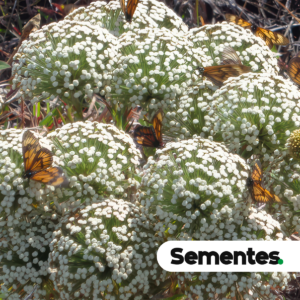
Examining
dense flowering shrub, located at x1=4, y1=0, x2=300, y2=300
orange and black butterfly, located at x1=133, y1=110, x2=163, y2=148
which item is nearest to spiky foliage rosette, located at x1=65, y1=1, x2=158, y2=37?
dense flowering shrub, located at x1=4, y1=0, x2=300, y2=300

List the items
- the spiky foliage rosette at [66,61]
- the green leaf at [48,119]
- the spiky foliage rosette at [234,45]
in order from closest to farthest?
the spiky foliage rosette at [66,61], the spiky foliage rosette at [234,45], the green leaf at [48,119]

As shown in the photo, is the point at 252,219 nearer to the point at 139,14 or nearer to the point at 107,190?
the point at 107,190

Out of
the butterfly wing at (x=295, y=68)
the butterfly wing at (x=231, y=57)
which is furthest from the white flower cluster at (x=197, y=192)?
the butterfly wing at (x=295, y=68)

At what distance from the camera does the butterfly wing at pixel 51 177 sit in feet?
7.59

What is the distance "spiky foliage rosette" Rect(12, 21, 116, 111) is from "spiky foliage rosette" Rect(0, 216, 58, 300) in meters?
1.06

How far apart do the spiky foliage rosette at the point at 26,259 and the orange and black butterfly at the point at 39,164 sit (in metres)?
0.51

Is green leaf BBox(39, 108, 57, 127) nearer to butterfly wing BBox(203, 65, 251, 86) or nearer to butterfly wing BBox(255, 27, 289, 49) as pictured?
butterfly wing BBox(203, 65, 251, 86)

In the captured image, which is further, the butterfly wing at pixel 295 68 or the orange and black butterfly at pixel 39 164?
the butterfly wing at pixel 295 68

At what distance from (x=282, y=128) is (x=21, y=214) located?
6.43 feet

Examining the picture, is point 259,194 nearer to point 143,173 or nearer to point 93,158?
point 143,173

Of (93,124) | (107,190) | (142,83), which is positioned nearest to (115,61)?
(142,83)

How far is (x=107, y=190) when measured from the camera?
8.66ft

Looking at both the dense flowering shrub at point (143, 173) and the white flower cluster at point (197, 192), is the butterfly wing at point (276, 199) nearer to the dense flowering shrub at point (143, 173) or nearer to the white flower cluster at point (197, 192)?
the dense flowering shrub at point (143, 173)

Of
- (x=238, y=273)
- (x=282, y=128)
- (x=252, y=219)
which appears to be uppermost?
(x=282, y=128)
